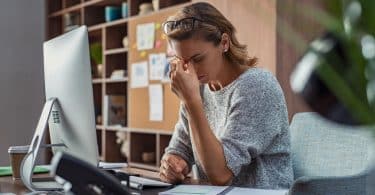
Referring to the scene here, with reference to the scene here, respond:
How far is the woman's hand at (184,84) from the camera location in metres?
1.58

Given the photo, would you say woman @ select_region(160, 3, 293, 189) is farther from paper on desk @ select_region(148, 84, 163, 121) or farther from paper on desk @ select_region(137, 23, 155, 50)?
paper on desk @ select_region(137, 23, 155, 50)

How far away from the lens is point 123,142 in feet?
14.4

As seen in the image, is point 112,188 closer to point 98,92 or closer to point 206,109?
point 206,109

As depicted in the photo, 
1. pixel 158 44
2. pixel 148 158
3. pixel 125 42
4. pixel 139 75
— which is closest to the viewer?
pixel 158 44

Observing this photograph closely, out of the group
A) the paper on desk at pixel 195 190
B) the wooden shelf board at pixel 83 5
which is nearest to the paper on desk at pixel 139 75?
the wooden shelf board at pixel 83 5

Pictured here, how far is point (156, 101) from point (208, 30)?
2.02 metres

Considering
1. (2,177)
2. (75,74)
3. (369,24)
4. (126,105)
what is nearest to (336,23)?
(369,24)

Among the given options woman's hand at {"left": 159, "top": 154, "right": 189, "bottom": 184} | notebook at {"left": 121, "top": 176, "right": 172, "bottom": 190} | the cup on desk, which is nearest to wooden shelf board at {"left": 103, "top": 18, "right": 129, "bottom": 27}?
the cup on desk

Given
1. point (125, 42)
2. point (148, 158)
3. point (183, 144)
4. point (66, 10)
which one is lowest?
point (148, 158)

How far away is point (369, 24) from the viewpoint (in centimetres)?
28

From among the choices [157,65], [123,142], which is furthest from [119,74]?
[157,65]

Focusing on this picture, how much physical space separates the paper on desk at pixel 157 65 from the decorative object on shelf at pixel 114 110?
733mm

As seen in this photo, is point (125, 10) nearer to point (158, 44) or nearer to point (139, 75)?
point (139, 75)

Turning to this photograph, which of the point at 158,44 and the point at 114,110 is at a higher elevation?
the point at 158,44
